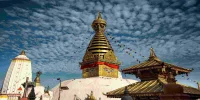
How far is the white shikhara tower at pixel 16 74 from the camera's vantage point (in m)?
32.6

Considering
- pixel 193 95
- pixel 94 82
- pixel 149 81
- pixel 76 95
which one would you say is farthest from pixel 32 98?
pixel 94 82

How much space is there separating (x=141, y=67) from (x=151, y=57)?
2.06 m

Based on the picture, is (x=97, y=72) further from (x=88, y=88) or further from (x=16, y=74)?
(x=16, y=74)

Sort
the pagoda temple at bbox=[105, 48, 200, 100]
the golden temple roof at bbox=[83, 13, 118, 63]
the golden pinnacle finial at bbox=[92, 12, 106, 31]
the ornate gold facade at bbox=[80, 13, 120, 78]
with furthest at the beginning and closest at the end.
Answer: the golden pinnacle finial at bbox=[92, 12, 106, 31], the golden temple roof at bbox=[83, 13, 118, 63], the ornate gold facade at bbox=[80, 13, 120, 78], the pagoda temple at bbox=[105, 48, 200, 100]

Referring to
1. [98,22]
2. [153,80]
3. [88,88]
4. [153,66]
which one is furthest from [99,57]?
[153,66]

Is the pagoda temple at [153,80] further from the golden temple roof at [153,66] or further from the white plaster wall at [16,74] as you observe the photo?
→ the white plaster wall at [16,74]

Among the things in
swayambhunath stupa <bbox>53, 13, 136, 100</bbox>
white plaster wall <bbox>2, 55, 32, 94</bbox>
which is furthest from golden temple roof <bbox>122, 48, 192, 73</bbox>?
white plaster wall <bbox>2, 55, 32, 94</bbox>

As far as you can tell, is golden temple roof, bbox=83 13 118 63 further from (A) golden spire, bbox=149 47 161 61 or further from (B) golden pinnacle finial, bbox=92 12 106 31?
(A) golden spire, bbox=149 47 161 61

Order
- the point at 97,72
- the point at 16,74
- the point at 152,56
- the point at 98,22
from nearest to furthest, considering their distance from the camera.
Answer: the point at 152,56, the point at 97,72, the point at 16,74, the point at 98,22

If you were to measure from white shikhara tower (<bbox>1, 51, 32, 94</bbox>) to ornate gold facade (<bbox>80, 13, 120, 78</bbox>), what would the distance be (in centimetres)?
1055

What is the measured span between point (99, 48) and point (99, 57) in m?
2.07

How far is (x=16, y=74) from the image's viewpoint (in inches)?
1331

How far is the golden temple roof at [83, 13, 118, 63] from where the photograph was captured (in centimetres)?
3378

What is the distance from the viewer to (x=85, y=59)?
1380 inches
